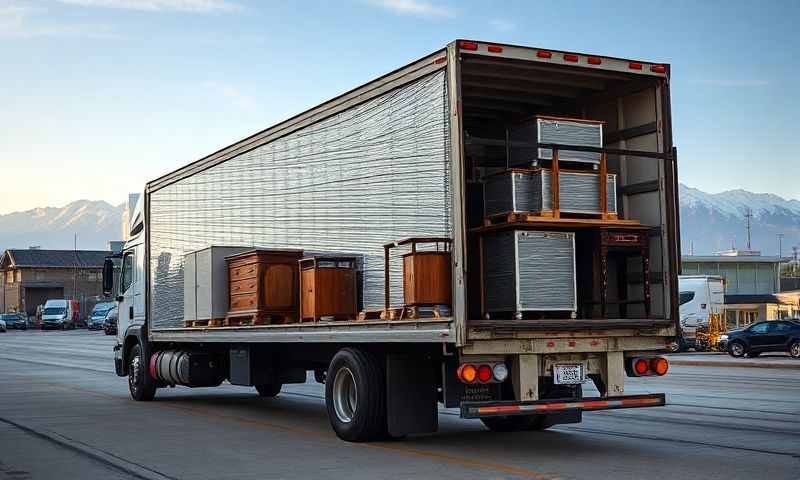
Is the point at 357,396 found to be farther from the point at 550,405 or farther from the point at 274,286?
the point at 274,286

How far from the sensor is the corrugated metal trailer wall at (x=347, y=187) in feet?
34.8

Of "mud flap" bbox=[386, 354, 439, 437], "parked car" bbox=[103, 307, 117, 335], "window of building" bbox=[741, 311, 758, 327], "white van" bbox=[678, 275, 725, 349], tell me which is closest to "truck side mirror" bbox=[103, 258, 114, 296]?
"mud flap" bbox=[386, 354, 439, 437]

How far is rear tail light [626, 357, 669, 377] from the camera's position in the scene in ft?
36.6

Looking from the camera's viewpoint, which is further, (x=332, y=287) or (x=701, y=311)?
(x=701, y=311)

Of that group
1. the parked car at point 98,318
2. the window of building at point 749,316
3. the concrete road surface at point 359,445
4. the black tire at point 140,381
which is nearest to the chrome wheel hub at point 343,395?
the concrete road surface at point 359,445

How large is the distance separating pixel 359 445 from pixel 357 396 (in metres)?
0.58

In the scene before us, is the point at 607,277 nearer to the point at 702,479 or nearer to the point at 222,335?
the point at 702,479

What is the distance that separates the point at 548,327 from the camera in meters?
→ 10.3

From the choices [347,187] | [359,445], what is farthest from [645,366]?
[347,187]

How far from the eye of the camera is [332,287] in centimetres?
1205

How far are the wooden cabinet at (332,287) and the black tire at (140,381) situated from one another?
7.10 meters

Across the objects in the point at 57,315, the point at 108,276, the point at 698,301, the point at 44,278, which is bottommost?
the point at 57,315

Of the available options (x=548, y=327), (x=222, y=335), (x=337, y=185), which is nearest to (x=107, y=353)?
(x=222, y=335)

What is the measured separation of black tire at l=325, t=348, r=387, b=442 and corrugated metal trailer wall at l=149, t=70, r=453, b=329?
668 mm
